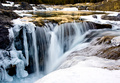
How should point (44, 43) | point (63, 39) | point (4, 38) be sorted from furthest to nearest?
point (63, 39), point (44, 43), point (4, 38)

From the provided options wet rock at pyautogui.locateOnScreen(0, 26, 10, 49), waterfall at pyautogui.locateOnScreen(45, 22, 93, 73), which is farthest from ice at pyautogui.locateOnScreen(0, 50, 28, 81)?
waterfall at pyautogui.locateOnScreen(45, 22, 93, 73)

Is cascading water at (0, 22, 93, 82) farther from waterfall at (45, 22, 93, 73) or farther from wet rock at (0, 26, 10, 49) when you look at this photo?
wet rock at (0, 26, 10, 49)

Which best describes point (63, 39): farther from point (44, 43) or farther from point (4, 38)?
point (4, 38)

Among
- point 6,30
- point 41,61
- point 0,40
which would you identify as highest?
point 6,30

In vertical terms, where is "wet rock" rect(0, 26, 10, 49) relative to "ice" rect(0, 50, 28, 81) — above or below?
above

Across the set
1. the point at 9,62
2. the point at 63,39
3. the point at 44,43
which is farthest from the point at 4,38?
the point at 63,39

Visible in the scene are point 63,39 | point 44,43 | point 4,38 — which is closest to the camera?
point 4,38

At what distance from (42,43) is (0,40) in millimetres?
2818

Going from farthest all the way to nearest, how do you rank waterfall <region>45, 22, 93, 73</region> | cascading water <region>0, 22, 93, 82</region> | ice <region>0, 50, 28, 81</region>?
1. waterfall <region>45, 22, 93, 73</region>
2. cascading water <region>0, 22, 93, 82</region>
3. ice <region>0, 50, 28, 81</region>

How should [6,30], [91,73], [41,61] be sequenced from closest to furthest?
[91,73] < [6,30] < [41,61]

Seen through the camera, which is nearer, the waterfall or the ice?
the ice

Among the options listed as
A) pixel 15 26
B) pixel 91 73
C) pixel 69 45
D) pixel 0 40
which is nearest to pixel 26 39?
pixel 15 26

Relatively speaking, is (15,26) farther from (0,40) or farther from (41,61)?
(41,61)

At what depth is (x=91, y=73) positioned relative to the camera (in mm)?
2990
